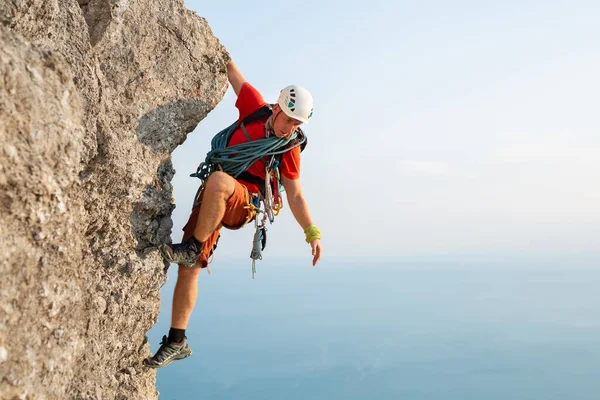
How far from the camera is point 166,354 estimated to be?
18.9ft

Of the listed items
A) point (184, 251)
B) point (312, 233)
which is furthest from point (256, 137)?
point (184, 251)

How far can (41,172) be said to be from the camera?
3605 mm

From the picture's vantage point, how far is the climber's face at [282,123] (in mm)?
6086

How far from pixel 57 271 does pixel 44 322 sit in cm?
38

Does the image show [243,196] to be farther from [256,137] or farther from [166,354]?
[166,354]

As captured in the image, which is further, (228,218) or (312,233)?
(312,233)

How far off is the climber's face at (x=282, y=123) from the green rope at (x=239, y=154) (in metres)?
0.08

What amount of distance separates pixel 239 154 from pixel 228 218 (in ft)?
2.78

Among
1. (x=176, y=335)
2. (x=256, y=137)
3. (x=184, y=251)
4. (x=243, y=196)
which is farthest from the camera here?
(x=256, y=137)

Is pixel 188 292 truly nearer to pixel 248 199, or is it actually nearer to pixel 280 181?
pixel 248 199

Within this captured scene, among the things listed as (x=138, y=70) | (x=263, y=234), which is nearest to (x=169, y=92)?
(x=138, y=70)

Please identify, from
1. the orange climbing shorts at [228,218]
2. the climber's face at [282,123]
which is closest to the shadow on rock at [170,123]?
the orange climbing shorts at [228,218]

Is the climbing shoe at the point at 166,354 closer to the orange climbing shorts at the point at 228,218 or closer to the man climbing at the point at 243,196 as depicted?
the man climbing at the point at 243,196

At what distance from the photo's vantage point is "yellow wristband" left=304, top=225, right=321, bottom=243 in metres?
6.24
